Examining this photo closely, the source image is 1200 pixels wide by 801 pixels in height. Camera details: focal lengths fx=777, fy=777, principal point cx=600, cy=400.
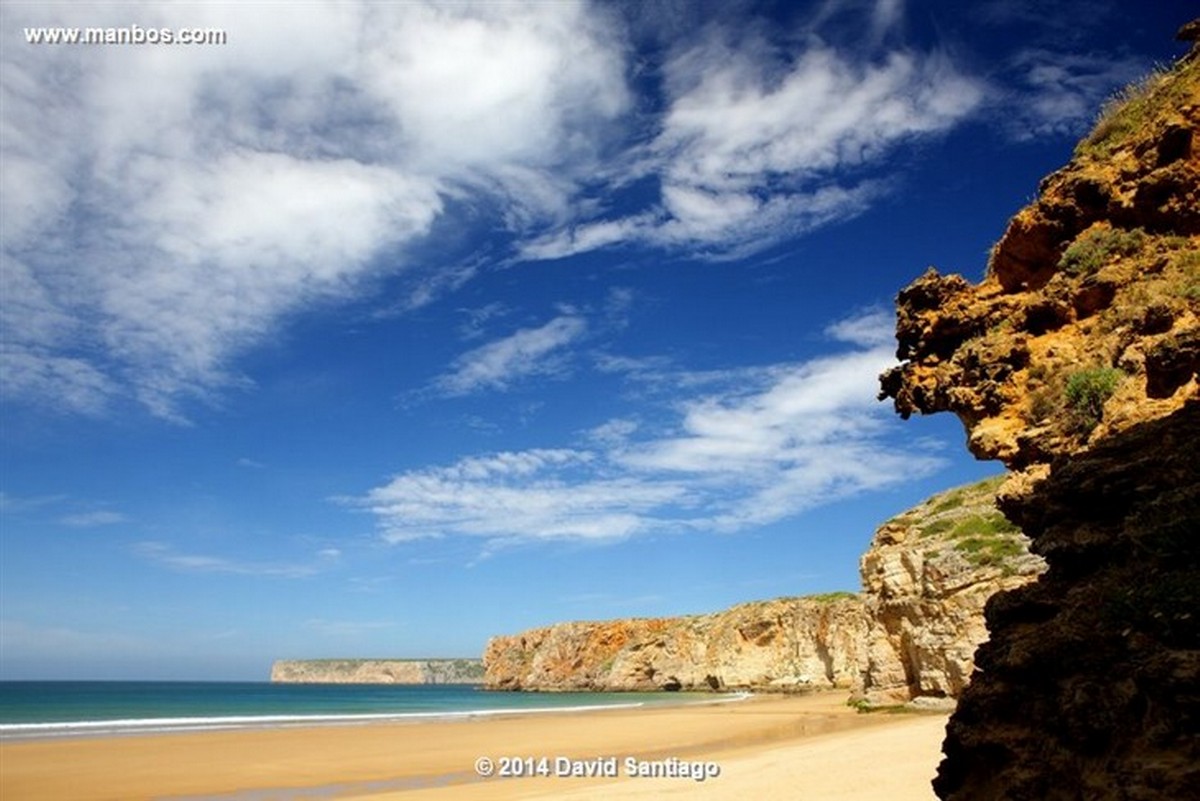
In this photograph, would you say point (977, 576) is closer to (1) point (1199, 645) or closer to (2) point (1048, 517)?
(2) point (1048, 517)

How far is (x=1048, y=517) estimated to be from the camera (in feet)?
21.2

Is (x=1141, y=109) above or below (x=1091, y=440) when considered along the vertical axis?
above

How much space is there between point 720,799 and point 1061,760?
27.8 ft

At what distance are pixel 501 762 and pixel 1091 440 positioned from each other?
19751 mm

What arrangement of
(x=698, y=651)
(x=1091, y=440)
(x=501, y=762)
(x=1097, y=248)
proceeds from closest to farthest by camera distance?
(x=1091, y=440) → (x=1097, y=248) → (x=501, y=762) → (x=698, y=651)

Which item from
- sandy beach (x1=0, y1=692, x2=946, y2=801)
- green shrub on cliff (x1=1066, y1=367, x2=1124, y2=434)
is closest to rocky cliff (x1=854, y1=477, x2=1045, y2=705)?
sandy beach (x1=0, y1=692, x2=946, y2=801)

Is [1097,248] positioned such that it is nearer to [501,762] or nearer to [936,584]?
[936,584]

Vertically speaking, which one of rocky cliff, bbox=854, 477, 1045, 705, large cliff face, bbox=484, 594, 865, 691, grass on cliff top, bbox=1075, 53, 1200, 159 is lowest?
Result: large cliff face, bbox=484, 594, 865, 691

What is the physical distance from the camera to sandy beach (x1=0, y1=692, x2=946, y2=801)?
13539 millimetres

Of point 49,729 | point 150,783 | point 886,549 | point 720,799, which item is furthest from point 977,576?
point 49,729

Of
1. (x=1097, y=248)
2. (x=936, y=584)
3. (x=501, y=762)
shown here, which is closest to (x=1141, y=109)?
(x=1097, y=248)

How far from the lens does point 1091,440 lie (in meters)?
7.36

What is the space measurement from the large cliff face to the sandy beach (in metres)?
29.4

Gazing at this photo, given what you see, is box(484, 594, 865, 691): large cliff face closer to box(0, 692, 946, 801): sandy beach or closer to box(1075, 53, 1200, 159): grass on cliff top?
box(0, 692, 946, 801): sandy beach
